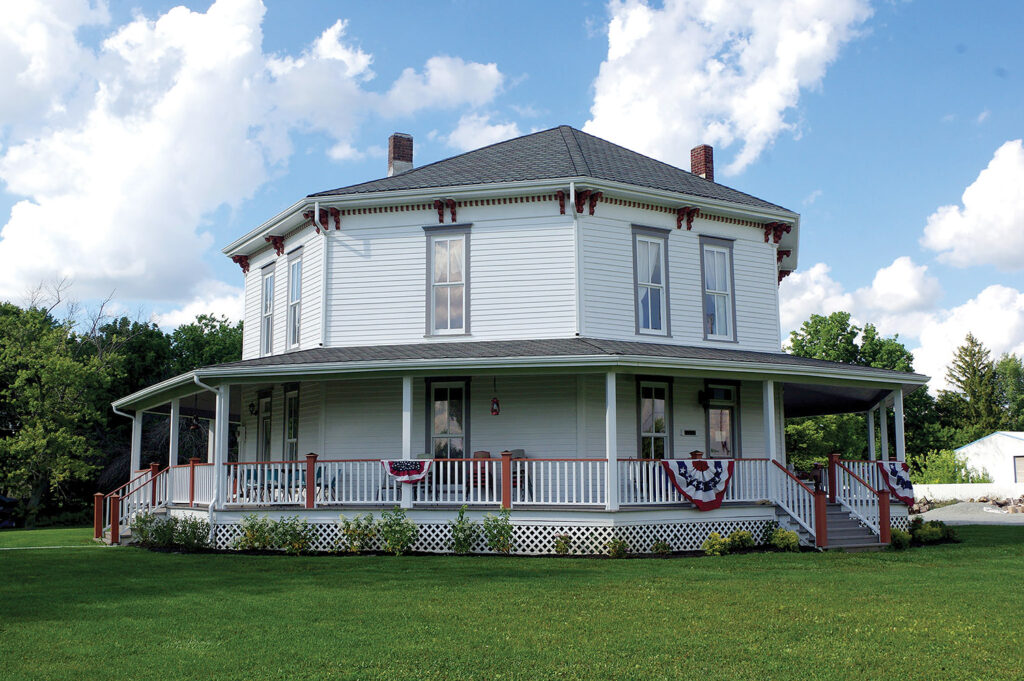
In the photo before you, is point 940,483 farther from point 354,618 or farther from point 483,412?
point 354,618

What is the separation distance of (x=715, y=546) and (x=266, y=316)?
12314 millimetres

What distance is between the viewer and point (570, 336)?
18.2 metres

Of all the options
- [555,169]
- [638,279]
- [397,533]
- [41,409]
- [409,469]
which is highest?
[555,169]

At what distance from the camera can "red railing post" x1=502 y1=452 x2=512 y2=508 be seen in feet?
52.3

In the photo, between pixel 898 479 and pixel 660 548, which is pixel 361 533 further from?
pixel 898 479

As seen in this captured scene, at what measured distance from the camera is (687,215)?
64.2ft

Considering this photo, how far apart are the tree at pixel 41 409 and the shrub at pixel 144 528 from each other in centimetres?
1731

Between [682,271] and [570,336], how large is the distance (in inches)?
126

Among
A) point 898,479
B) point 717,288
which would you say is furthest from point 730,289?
point 898,479

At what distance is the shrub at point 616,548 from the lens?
1530 cm

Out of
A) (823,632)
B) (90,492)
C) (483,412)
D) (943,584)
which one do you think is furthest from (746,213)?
(90,492)

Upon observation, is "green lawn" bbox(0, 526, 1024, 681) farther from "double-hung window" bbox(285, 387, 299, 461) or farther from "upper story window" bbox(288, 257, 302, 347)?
"upper story window" bbox(288, 257, 302, 347)

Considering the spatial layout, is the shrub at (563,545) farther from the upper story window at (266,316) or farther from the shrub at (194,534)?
the upper story window at (266,316)

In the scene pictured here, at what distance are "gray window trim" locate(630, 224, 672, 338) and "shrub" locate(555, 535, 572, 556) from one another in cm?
501
